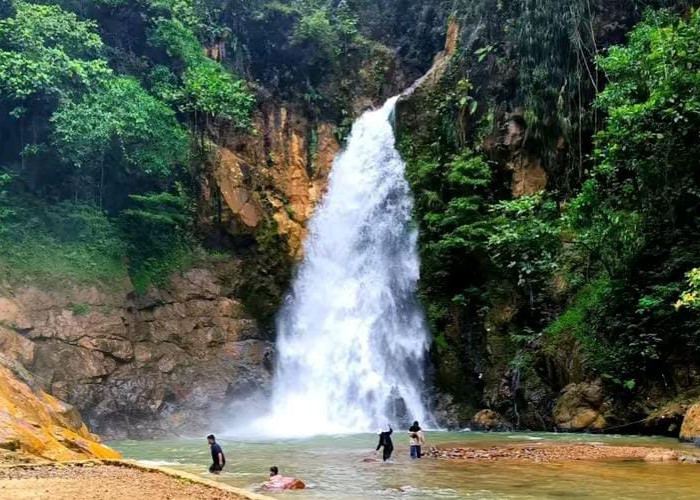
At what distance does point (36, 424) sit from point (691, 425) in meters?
14.1

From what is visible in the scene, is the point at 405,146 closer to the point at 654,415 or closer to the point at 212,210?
the point at 212,210

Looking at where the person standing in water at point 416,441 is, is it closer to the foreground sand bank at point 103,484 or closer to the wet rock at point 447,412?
the foreground sand bank at point 103,484

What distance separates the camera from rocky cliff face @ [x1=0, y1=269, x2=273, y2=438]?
20.8 metres

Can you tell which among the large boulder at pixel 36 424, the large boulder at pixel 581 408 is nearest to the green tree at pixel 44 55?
the large boulder at pixel 36 424

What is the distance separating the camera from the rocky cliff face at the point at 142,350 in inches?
818

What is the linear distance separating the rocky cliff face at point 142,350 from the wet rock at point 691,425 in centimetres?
1438

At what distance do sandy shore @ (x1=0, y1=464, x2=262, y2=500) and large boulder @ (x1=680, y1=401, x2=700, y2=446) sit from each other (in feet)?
38.4

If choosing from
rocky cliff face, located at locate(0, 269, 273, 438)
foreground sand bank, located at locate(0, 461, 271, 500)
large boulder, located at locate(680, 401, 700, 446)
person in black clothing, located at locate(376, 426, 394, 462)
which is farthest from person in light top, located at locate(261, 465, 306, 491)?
rocky cliff face, located at locate(0, 269, 273, 438)

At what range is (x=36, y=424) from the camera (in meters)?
11.5

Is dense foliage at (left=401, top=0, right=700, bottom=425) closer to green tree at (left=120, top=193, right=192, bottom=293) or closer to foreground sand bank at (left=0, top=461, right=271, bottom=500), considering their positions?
foreground sand bank at (left=0, top=461, right=271, bottom=500)

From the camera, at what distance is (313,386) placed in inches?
941

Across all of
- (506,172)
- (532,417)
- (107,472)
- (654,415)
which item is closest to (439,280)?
(506,172)

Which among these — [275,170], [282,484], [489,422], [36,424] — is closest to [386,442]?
[282,484]

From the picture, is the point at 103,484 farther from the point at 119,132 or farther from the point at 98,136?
the point at 119,132
